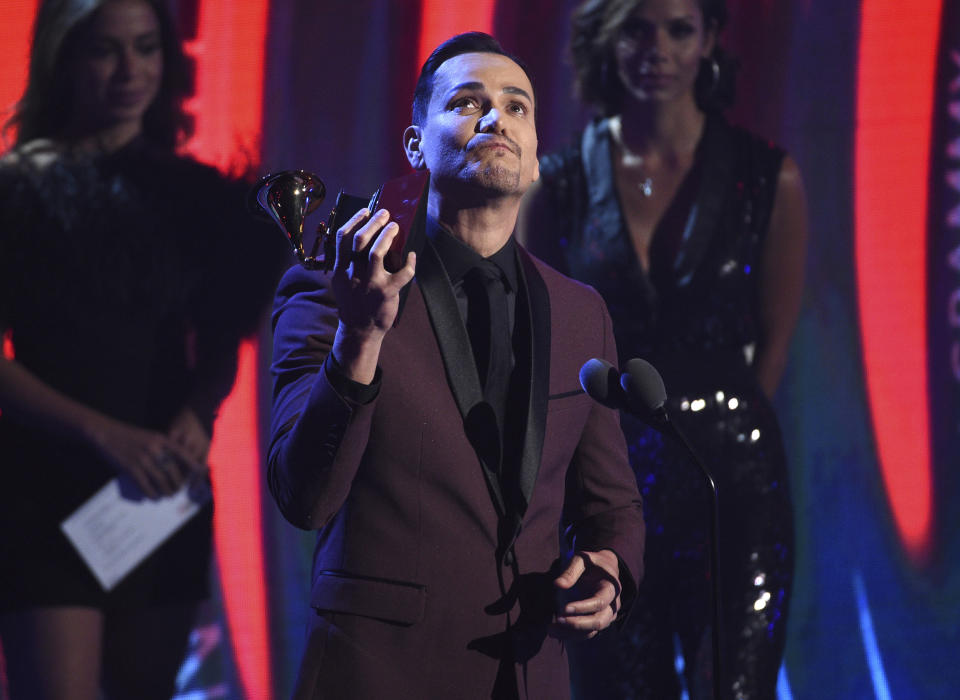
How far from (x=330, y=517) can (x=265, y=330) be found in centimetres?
141

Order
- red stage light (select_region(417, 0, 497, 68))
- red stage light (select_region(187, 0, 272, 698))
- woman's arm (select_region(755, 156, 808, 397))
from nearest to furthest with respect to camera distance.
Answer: woman's arm (select_region(755, 156, 808, 397)), red stage light (select_region(187, 0, 272, 698)), red stage light (select_region(417, 0, 497, 68))

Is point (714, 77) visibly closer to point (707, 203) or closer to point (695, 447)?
point (707, 203)

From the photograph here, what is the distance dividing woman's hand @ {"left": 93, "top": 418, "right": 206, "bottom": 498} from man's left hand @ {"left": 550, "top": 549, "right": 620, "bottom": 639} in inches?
49.4

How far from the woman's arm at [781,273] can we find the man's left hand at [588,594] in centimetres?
119

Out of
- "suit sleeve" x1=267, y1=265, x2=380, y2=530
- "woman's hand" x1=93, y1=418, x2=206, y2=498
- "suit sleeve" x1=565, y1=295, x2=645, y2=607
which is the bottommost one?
"woman's hand" x1=93, y1=418, x2=206, y2=498

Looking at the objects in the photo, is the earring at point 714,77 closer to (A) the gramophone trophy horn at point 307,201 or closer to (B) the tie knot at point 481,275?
(B) the tie knot at point 481,275

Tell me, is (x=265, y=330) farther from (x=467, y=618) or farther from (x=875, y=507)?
(x=875, y=507)

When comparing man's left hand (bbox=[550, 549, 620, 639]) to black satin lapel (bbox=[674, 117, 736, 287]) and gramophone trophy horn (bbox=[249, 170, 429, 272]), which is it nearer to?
gramophone trophy horn (bbox=[249, 170, 429, 272])

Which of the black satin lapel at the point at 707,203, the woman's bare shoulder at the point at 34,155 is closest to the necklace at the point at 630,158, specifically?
the black satin lapel at the point at 707,203

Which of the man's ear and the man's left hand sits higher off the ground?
the man's ear

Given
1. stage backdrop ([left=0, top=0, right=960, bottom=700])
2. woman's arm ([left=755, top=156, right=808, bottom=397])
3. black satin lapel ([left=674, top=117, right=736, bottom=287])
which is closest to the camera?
black satin lapel ([left=674, top=117, right=736, bottom=287])

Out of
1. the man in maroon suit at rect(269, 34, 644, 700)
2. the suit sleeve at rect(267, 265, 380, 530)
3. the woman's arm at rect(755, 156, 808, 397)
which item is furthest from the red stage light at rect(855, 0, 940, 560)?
the suit sleeve at rect(267, 265, 380, 530)

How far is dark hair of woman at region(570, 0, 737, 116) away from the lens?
260cm

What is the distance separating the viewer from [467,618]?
1.45m
